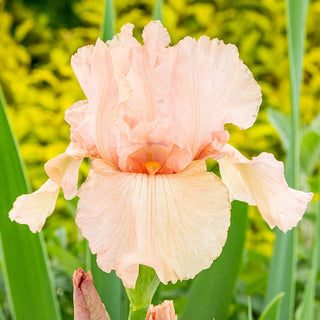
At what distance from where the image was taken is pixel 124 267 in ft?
1.61

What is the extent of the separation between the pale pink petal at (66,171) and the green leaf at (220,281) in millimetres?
255

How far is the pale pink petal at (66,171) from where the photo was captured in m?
0.57

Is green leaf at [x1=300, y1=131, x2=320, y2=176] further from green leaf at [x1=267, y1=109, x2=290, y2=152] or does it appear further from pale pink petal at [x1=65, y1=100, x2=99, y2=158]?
pale pink petal at [x1=65, y1=100, x2=99, y2=158]

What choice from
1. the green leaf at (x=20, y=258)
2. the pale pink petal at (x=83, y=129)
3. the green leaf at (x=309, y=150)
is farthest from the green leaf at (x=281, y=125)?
the pale pink petal at (x=83, y=129)

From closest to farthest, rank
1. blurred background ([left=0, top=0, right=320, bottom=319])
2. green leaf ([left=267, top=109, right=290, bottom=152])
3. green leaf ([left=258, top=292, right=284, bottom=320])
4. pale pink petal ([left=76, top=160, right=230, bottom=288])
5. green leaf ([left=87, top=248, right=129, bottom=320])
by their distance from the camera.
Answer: pale pink petal ([left=76, top=160, right=230, bottom=288]) → green leaf ([left=258, top=292, right=284, bottom=320]) → green leaf ([left=87, top=248, right=129, bottom=320]) → green leaf ([left=267, top=109, right=290, bottom=152]) → blurred background ([left=0, top=0, right=320, bottom=319])

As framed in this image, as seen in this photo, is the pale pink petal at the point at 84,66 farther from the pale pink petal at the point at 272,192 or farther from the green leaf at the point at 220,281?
the green leaf at the point at 220,281

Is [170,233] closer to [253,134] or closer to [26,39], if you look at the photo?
[253,134]

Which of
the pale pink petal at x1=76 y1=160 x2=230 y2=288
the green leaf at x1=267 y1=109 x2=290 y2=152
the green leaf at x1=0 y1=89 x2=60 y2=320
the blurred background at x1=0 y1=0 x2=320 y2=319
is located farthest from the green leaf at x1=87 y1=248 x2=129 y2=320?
the blurred background at x1=0 y1=0 x2=320 y2=319

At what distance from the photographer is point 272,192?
22.3 inches

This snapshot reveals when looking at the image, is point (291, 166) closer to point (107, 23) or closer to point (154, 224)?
point (107, 23)

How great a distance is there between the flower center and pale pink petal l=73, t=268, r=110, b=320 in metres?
0.09

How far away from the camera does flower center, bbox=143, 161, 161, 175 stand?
0.56m

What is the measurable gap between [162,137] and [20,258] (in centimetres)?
28

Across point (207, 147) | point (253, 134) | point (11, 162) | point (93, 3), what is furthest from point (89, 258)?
point (93, 3)
